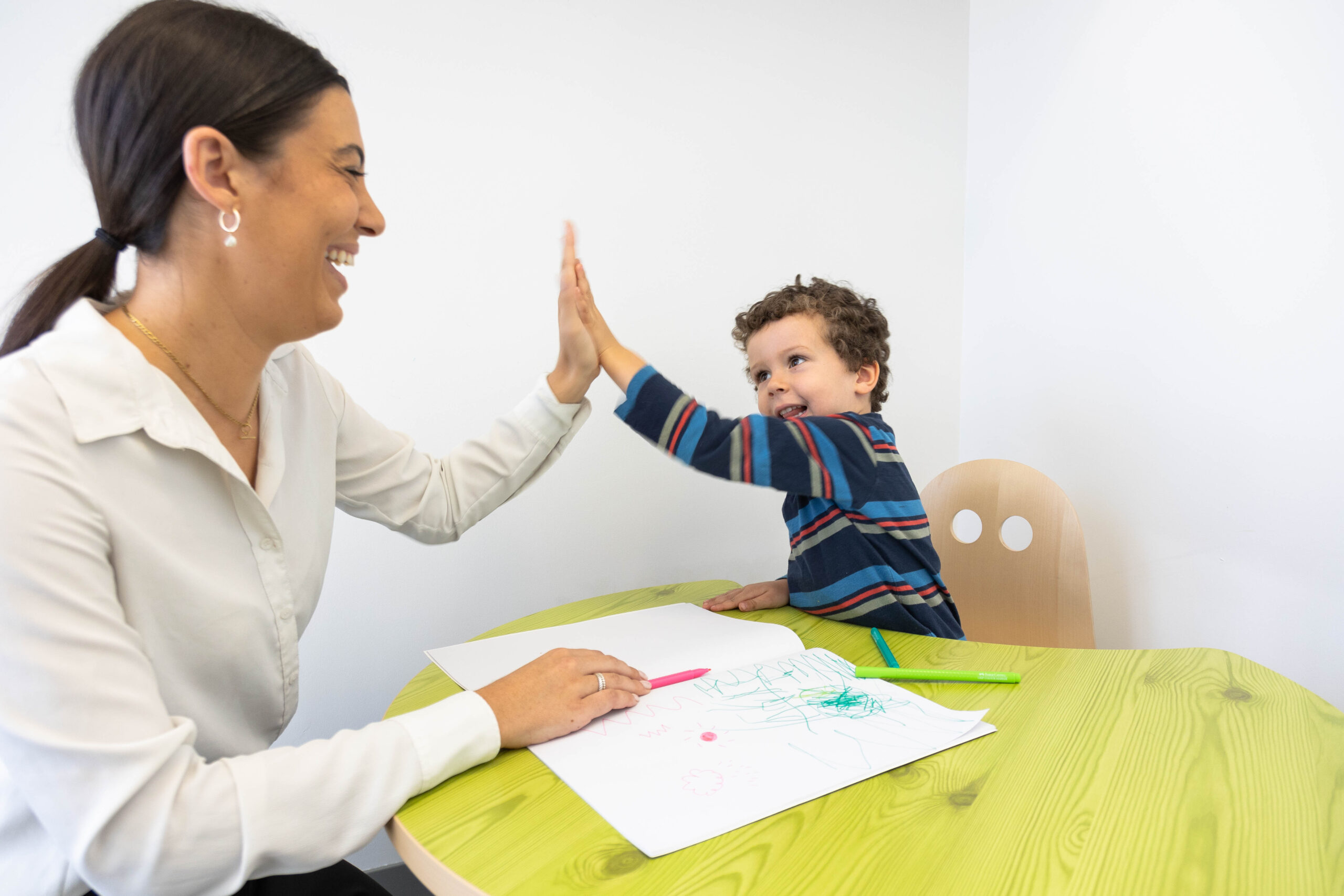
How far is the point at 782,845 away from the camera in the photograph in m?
0.53

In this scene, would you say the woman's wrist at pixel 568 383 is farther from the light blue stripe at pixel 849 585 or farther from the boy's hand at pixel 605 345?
the light blue stripe at pixel 849 585

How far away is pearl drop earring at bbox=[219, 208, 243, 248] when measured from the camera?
685mm

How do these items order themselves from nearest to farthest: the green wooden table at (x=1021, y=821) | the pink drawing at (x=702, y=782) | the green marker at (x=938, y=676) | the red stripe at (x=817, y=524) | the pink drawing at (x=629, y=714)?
the green wooden table at (x=1021, y=821) → the pink drawing at (x=702, y=782) → the pink drawing at (x=629, y=714) → the green marker at (x=938, y=676) → the red stripe at (x=817, y=524)

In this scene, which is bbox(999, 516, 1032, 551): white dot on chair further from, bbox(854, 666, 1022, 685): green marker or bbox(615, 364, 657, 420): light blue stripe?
bbox(615, 364, 657, 420): light blue stripe

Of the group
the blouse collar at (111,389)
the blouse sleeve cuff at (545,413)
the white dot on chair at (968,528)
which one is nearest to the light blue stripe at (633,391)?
the blouse sleeve cuff at (545,413)

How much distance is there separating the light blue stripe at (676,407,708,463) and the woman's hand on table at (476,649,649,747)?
0.28 metres

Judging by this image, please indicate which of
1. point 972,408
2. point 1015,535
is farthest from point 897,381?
point 1015,535

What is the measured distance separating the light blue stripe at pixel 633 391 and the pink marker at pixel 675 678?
321 millimetres

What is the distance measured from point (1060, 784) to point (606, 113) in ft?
4.48

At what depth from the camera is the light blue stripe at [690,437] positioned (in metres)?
0.94

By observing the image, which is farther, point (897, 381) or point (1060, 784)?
point (897, 381)

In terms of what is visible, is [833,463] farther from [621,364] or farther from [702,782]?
[702,782]

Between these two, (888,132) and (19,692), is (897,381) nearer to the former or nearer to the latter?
(888,132)

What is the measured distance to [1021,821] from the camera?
55cm
